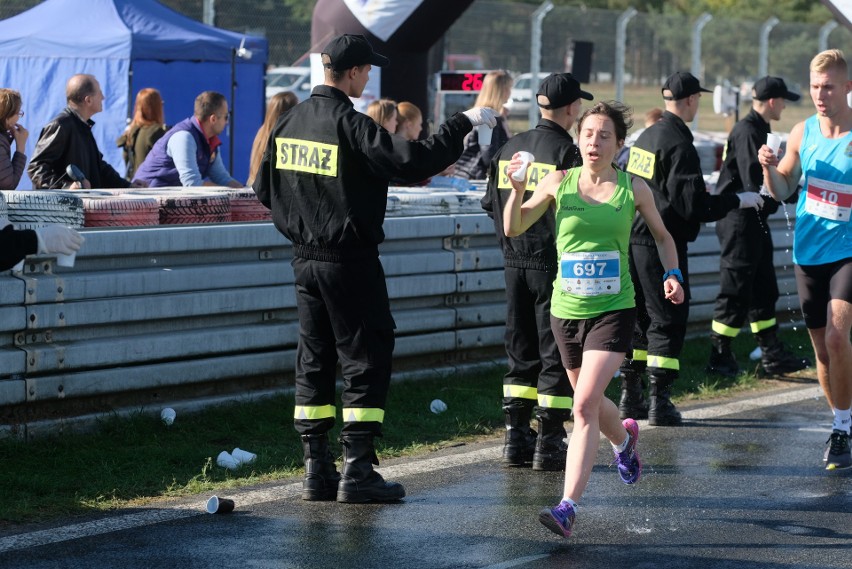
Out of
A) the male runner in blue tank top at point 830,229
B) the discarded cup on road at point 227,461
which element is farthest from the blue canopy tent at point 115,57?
the male runner in blue tank top at point 830,229

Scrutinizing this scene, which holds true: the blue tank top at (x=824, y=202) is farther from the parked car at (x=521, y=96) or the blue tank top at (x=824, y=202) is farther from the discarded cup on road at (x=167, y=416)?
the parked car at (x=521, y=96)

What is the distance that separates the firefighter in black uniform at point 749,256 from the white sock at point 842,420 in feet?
8.34

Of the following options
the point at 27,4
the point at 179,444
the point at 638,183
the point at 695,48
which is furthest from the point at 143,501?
the point at 695,48

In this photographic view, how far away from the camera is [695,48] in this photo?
25.7m

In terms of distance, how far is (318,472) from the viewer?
649 cm

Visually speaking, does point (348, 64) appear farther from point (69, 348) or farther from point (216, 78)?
point (216, 78)

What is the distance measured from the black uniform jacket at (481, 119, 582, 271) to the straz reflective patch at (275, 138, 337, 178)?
1207mm

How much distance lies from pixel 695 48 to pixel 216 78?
12.6 metres

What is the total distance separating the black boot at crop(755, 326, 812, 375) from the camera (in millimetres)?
10180

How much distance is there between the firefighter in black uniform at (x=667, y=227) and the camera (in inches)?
328

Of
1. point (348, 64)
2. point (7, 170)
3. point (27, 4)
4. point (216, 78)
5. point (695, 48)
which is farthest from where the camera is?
point (695, 48)

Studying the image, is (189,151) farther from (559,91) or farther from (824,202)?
(824,202)

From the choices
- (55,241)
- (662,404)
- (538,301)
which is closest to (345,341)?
(538,301)

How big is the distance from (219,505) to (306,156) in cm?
165
